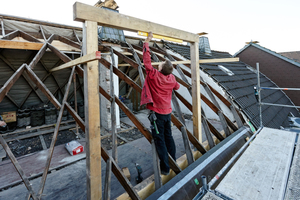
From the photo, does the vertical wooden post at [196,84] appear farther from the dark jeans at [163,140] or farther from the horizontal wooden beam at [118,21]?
the dark jeans at [163,140]

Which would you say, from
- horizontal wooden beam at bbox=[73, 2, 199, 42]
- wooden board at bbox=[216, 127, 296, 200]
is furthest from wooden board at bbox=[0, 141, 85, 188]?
wooden board at bbox=[216, 127, 296, 200]

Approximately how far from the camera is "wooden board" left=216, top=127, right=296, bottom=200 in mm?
1334

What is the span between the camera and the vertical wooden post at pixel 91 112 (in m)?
1.39

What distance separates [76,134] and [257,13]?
10437 millimetres

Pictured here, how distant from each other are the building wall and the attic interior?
87cm

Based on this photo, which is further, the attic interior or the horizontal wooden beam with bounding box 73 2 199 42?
the attic interior

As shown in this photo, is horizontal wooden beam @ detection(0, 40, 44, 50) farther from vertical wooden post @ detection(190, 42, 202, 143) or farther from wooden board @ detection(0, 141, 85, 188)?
vertical wooden post @ detection(190, 42, 202, 143)

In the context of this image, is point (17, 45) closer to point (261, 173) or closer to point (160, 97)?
point (160, 97)

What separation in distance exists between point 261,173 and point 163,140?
3.61ft

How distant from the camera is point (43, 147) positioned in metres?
3.85

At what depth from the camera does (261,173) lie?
62.3 inches

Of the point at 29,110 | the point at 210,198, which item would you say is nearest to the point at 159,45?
the point at 29,110

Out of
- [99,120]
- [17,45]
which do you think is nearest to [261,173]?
[99,120]

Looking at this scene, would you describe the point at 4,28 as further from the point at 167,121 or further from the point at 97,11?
the point at 167,121
